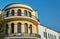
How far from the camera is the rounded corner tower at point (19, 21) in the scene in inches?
1995

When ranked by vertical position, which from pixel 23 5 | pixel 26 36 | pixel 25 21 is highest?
pixel 23 5

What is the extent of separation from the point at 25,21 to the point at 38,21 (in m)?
4.06

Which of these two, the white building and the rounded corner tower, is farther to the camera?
the rounded corner tower

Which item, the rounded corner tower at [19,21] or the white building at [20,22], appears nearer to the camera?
the white building at [20,22]

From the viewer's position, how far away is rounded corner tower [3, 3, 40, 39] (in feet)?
166

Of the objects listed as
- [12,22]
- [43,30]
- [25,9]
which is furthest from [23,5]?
[43,30]

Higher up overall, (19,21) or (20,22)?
(19,21)

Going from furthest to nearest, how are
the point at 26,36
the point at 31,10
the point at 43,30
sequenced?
the point at 43,30, the point at 31,10, the point at 26,36

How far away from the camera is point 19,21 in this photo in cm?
5128

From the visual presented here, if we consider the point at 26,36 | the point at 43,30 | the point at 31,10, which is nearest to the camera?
the point at 26,36

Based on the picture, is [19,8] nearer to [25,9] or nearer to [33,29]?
[25,9]

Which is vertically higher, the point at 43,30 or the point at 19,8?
the point at 19,8

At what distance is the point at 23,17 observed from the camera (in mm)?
51000

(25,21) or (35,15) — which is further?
(35,15)
